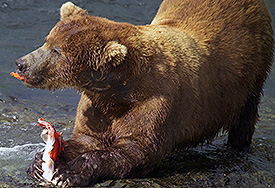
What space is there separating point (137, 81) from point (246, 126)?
2209 millimetres

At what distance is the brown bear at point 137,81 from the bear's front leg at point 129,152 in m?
0.01

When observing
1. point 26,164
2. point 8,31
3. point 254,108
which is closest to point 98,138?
point 26,164

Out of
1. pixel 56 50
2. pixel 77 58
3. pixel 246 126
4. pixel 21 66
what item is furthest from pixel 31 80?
pixel 246 126

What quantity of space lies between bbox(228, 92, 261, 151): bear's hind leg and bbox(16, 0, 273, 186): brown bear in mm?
368

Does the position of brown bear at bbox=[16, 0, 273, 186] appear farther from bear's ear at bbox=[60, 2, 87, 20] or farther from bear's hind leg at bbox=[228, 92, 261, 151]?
bear's hind leg at bbox=[228, 92, 261, 151]

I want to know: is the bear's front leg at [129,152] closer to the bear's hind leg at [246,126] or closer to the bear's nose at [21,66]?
the bear's nose at [21,66]

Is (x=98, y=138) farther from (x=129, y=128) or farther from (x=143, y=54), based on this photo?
(x=143, y=54)

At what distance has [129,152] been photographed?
493 centimetres

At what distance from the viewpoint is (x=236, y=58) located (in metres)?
6.02

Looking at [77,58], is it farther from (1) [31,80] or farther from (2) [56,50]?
(1) [31,80]

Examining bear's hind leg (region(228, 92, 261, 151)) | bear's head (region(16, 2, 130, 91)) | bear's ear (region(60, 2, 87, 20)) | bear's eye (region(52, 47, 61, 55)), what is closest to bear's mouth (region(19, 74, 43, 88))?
bear's head (region(16, 2, 130, 91))

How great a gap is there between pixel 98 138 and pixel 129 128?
572mm

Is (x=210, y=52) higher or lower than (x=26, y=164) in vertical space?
higher

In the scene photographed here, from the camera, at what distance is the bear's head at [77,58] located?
487cm
